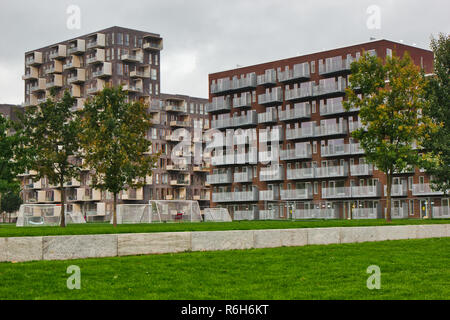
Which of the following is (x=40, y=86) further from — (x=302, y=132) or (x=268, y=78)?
(x=302, y=132)

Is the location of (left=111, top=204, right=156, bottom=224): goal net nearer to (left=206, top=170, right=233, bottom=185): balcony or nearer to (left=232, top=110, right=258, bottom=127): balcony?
(left=232, top=110, right=258, bottom=127): balcony

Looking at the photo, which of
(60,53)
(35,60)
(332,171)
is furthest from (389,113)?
(35,60)

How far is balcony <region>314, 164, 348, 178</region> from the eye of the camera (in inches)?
A: 3150

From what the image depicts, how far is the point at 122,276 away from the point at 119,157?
34.3m

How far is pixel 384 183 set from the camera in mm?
76062

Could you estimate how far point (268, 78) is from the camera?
89.7 metres

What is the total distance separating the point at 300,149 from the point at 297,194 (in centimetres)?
580

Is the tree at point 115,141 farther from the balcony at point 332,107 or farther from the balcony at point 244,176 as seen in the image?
the balcony at point 244,176

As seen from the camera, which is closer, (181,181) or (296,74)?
(296,74)

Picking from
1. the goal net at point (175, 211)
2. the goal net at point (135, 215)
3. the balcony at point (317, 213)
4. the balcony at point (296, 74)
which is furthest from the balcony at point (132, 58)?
the goal net at point (135, 215)

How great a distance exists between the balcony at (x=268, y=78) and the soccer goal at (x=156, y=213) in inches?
1233

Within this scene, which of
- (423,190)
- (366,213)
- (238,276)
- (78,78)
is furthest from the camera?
(78,78)

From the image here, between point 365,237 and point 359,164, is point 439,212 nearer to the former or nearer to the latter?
point 359,164

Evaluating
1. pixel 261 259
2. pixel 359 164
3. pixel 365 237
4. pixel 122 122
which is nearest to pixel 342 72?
pixel 359 164
